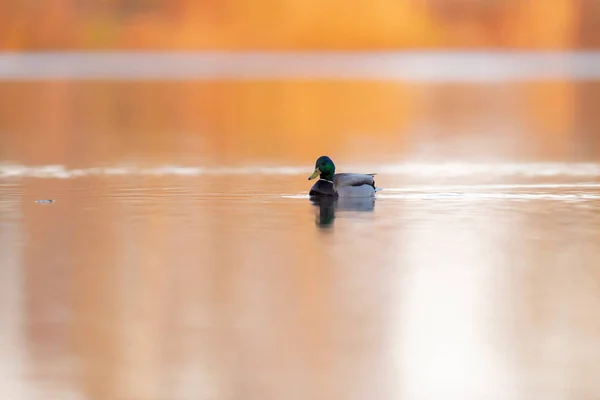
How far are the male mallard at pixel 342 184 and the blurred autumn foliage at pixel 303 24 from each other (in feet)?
159

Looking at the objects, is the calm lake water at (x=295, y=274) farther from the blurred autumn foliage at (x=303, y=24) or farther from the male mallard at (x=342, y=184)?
the blurred autumn foliage at (x=303, y=24)

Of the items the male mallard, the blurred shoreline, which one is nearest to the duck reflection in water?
the male mallard

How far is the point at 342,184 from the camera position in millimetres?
10516

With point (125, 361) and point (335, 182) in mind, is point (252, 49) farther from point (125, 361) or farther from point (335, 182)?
point (125, 361)

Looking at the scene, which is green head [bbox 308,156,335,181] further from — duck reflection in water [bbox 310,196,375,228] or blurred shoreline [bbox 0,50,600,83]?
blurred shoreline [bbox 0,50,600,83]

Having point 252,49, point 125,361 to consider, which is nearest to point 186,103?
point 125,361

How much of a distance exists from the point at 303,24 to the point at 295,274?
54.3 meters

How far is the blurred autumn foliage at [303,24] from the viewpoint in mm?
59000

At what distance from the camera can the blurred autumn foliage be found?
59000mm

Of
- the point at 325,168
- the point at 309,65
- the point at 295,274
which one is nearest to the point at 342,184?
the point at 325,168

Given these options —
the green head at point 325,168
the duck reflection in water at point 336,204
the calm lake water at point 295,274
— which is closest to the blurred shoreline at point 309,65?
the calm lake water at point 295,274

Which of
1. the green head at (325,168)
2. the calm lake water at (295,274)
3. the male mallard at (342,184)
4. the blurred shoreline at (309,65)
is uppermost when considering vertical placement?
the blurred shoreline at (309,65)

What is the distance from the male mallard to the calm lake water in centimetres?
13

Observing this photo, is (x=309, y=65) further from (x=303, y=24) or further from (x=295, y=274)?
(x=295, y=274)
